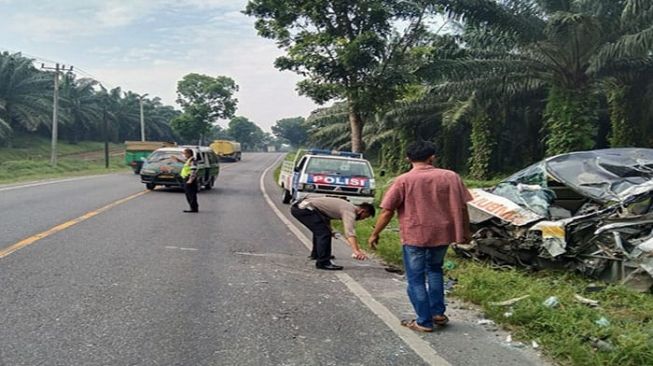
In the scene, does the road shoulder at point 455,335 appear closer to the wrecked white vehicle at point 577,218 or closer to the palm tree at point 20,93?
the wrecked white vehicle at point 577,218

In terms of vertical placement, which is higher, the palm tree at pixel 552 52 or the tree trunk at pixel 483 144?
the palm tree at pixel 552 52

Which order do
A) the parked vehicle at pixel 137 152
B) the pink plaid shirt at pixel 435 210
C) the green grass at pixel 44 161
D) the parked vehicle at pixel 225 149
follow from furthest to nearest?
1. the parked vehicle at pixel 225 149
2. the parked vehicle at pixel 137 152
3. the green grass at pixel 44 161
4. the pink plaid shirt at pixel 435 210

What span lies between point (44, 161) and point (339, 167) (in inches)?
1261

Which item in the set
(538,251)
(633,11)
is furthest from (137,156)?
(538,251)

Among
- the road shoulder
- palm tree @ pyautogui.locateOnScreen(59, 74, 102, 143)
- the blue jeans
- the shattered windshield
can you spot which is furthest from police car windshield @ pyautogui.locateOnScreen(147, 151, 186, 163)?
palm tree @ pyautogui.locateOnScreen(59, 74, 102, 143)

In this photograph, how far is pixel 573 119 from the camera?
1808cm

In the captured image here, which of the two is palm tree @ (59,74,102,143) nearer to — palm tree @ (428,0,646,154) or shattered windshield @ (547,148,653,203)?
palm tree @ (428,0,646,154)

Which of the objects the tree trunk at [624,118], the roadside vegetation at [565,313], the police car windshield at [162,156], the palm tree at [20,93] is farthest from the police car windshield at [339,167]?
the palm tree at [20,93]

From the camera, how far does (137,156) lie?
35.4m

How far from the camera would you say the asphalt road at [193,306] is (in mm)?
4320

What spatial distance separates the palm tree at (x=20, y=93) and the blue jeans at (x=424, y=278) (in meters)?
45.6

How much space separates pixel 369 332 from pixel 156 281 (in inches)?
106

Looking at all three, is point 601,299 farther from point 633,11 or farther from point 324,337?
point 633,11

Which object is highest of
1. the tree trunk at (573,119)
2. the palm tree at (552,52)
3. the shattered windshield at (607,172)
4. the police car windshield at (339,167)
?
the palm tree at (552,52)
